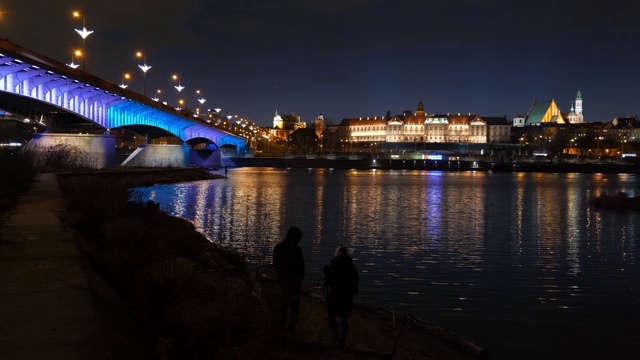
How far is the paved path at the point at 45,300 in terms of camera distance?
28.9ft

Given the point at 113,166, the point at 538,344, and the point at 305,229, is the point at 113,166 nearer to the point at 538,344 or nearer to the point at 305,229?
the point at 305,229

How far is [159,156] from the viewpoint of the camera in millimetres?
115438

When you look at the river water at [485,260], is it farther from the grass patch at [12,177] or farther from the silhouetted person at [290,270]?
the grass patch at [12,177]

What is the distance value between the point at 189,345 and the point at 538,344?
29.2 ft

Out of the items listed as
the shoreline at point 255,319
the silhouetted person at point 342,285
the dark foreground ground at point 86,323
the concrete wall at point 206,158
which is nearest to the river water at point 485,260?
the shoreline at point 255,319

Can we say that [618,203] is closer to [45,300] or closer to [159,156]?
[45,300]

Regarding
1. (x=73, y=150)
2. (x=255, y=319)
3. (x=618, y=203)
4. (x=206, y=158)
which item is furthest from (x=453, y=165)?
(x=255, y=319)

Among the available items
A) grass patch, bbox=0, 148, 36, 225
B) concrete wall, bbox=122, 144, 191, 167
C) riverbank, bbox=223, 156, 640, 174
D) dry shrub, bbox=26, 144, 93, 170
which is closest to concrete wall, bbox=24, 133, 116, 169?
dry shrub, bbox=26, 144, 93, 170

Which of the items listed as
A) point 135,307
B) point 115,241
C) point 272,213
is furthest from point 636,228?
point 135,307

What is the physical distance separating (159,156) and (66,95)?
5146 centimetres

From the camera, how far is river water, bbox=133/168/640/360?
56.0ft

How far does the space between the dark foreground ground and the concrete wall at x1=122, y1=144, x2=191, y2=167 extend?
290 ft

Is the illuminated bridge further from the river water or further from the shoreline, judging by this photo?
the shoreline

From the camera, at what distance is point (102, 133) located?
264ft
